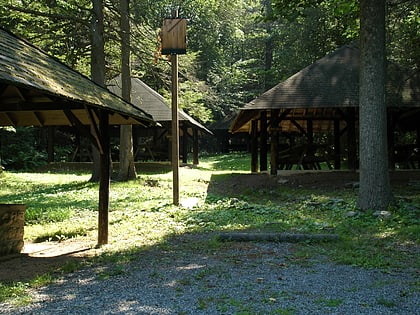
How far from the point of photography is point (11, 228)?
677 cm

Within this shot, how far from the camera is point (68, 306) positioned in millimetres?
4254

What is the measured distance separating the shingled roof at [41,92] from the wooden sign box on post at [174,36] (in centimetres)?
359

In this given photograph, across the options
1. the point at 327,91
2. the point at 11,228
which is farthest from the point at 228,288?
the point at 327,91

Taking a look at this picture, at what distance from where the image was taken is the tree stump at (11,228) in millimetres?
6617

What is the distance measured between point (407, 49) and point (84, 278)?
16235 mm

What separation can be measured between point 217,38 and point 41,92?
4289 centimetres

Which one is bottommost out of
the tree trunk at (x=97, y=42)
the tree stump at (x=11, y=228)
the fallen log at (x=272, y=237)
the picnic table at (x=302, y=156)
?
the fallen log at (x=272, y=237)

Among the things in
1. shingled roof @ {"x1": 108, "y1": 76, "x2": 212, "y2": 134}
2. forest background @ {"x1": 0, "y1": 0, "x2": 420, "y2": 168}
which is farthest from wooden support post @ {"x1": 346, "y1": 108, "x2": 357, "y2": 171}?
shingled roof @ {"x1": 108, "y1": 76, "x2": 212, "y2": 134}

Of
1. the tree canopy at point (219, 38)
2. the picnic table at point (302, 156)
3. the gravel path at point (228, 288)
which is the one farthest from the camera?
the picnic table at point (302, 156)

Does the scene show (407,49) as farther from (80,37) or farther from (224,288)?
(224,288)

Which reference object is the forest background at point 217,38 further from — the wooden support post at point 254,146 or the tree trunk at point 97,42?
the wooden support post at point 254,146

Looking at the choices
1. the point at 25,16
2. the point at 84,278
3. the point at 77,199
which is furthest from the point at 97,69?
the point at 84,278

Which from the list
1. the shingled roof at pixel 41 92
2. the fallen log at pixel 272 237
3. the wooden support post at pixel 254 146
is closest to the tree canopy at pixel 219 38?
the wooden support post at pixel 254 146

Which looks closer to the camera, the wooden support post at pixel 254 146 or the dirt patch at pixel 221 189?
the dirt patch at pixel 221 189
